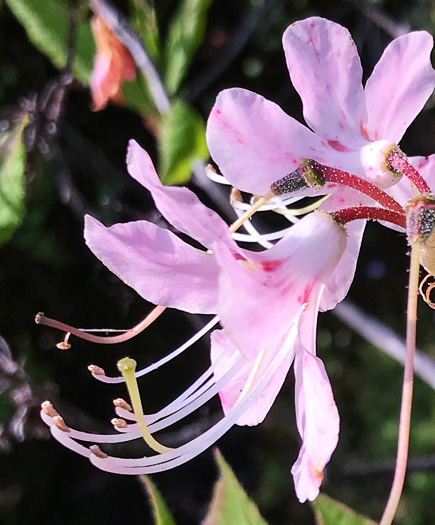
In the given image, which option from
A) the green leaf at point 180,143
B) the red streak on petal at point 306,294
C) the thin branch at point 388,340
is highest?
the red streak on petal at point 306,294

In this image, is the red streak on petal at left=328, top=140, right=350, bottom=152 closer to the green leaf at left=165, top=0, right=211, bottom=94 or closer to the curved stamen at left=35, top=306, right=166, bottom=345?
the curved stamen at left=35, top=306, right=166, bottom=345

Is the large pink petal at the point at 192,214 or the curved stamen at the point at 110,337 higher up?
the large pink petal at the point at 192,214

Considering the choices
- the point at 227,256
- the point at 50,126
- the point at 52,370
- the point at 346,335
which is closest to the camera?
the point at 227,256

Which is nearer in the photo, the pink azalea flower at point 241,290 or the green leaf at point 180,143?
the pink azalea flower at point 241,290

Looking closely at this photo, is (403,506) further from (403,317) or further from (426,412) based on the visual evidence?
(403,317)

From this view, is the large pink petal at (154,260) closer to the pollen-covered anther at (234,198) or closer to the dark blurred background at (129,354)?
the pollen-covered anther at (234,198)

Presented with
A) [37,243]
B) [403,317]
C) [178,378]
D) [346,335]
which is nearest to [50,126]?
[37,243]

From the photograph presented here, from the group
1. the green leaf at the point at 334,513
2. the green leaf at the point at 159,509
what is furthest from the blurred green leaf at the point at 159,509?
the green leaf at the point at 334,513

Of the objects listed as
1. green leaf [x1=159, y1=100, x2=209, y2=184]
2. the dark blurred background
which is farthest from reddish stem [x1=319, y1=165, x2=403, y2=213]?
the dark blurred background
